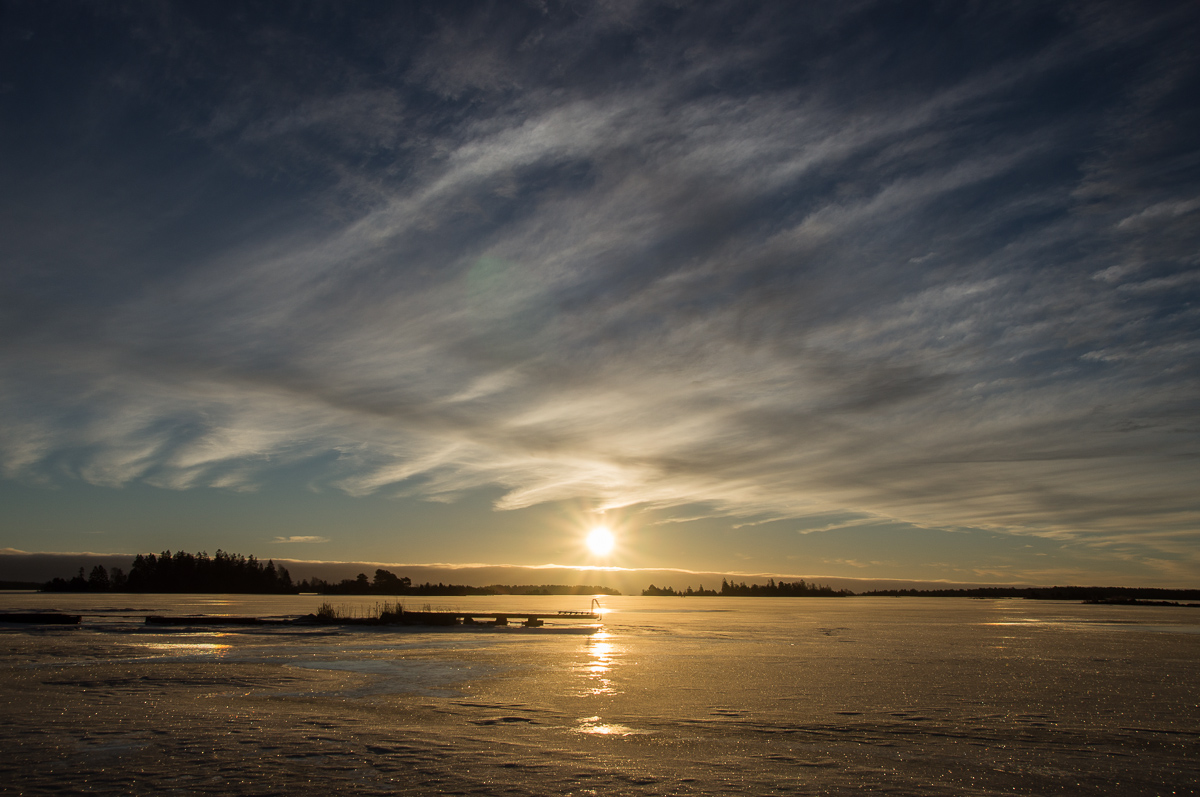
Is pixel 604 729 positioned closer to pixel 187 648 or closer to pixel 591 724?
pixel 591 724

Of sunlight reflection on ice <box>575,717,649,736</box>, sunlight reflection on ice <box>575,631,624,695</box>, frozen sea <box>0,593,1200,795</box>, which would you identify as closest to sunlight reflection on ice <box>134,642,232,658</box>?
frozen sea <box>0,593,1200,795</box>

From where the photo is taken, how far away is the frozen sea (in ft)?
45.2

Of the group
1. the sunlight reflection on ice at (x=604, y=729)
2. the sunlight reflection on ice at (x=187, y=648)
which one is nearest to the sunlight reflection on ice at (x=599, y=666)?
the sunlight reflection on ice at (x=604, y=729)

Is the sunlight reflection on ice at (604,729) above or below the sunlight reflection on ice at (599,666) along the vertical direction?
above

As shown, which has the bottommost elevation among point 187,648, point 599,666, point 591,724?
point 187,648

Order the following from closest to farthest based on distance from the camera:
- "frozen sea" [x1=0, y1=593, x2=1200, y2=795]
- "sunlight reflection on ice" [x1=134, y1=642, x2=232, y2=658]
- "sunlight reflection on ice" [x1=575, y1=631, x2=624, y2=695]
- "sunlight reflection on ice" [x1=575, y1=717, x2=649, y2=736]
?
"frozen sea" [x1=0, y1=593, x2=1200, y2=795], "sunlight reflection on ice" [x1=575, y1=717, x2=649, y2=736], "sunlight reflection on ice" [x1=575, y1=631, x2=624, y2=695], "sunlight reflection on ice" [x1=134, y1=642, x2=232, y2=658]

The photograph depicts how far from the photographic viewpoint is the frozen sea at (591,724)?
45.2 feet

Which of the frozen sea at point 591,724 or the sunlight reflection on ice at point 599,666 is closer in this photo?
the frozen sea at point 591,724

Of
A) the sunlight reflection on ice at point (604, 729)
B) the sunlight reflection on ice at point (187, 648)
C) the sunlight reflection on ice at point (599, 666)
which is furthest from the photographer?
the sunlight reflection on ice at point (187, 648)

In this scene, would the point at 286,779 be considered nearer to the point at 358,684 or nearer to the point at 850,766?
the point at 850,766

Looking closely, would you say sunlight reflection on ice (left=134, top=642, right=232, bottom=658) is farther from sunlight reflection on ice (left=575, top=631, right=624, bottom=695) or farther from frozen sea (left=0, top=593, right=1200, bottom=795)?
sunlight reflection on ice (left=575, top=631, right=624, bottom=695)

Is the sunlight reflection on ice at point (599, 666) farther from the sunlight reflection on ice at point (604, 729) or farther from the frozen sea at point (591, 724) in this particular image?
the sunlight reflection on ice at point (604, 729)

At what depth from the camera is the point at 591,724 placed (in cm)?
1945

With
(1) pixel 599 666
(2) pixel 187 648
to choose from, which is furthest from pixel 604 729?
(2) pixel 187 648
